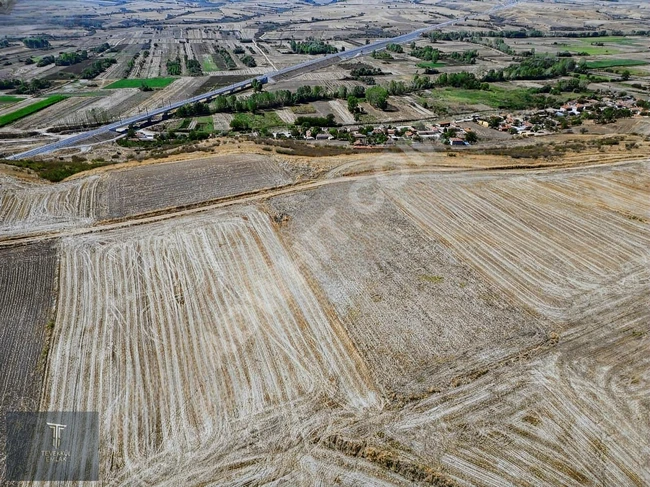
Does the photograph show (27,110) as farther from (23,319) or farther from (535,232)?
(535,232)

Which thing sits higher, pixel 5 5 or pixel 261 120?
pixel 5 5

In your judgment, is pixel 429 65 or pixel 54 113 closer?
pixel 54 113

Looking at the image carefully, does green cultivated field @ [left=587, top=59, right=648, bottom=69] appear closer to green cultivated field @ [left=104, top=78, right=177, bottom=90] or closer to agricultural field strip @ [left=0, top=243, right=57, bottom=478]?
green cultivated field @ [left=104, top=78, right=177, bottom=90]

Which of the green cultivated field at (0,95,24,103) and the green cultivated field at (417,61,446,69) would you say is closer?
the green cultivated field at (0,95,24,103)

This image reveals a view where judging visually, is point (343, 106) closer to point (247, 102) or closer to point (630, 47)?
point (247, 102)

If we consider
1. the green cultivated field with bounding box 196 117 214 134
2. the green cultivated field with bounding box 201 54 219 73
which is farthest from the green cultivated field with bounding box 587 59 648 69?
the green cultivated field with bounding box 201 54 219 73
